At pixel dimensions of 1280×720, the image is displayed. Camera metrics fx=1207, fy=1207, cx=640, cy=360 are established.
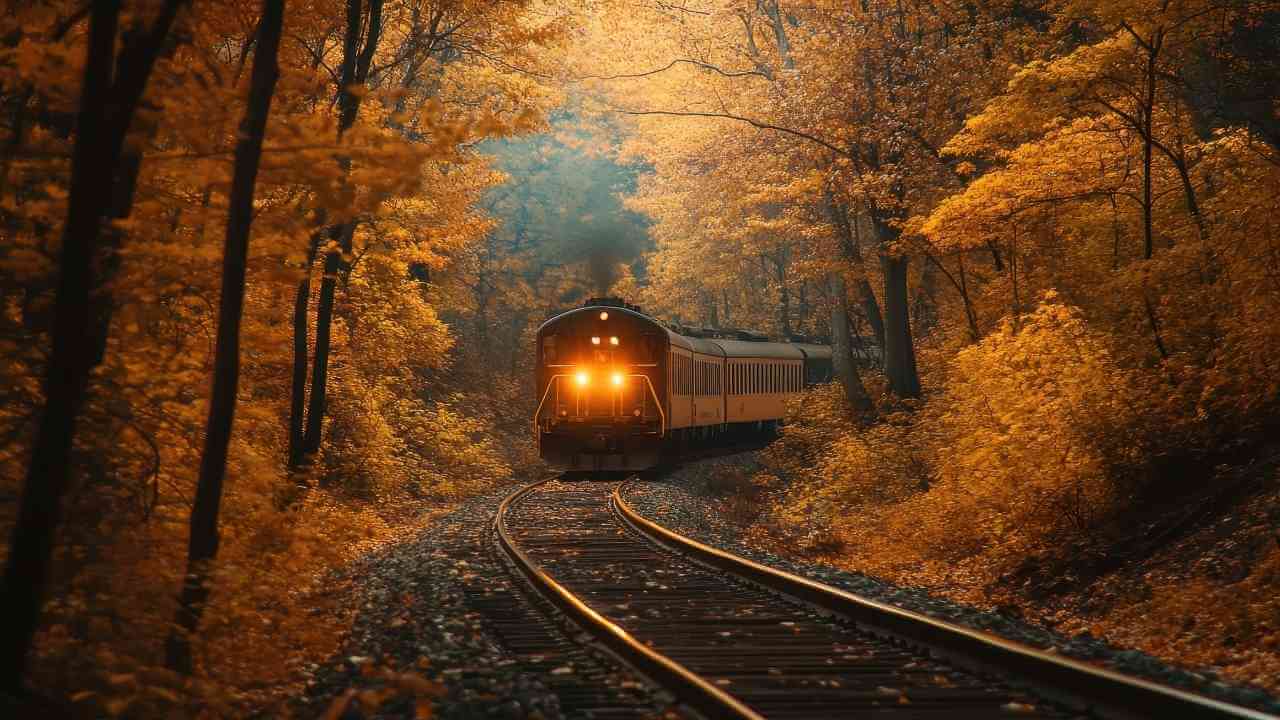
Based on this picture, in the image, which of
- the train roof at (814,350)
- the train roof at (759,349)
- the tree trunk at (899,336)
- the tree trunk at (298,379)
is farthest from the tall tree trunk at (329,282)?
the train roof at (814,350)

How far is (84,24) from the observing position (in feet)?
28.6

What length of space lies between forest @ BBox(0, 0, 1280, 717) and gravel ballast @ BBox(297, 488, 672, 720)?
0.33 meters

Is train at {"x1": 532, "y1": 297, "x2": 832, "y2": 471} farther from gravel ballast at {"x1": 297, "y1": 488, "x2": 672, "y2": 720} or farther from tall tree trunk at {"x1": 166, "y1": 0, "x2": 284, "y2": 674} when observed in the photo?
tall tree trunk at {"x1": 166, "y1": 0, "x2": 284, "y2": 674}

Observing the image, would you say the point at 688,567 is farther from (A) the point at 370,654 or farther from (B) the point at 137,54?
(B) the point at 137,54

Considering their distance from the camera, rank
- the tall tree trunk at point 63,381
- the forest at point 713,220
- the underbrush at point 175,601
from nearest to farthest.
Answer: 1. the tall tree trunk at point 63,381
2. the underbrush at point 175,601
3. the forest at point 713,220

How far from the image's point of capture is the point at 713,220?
34969mm

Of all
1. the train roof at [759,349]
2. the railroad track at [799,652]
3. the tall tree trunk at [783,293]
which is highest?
the tall tree trunk at [783,293]

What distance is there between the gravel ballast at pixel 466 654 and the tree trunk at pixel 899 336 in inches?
523

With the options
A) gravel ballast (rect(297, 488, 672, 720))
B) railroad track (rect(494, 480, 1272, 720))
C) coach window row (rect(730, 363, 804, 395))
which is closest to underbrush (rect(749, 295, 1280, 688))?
railroad track (rect(494, 480, 1272, 720))

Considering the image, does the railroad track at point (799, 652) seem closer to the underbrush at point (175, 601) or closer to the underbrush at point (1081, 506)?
the underbrush at point (1081, 506)

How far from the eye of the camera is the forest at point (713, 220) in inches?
261

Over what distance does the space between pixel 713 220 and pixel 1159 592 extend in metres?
26.1

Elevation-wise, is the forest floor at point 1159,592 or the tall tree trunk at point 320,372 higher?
the tall tree trunk at point 320,372

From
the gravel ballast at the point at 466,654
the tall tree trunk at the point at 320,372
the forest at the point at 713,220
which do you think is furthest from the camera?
the tall tree trunk at the point at 320,372
